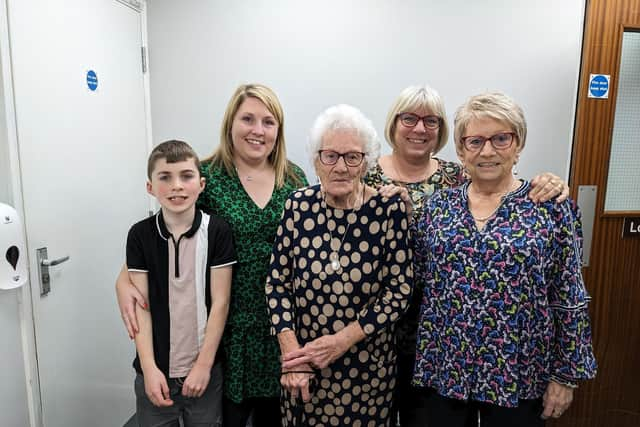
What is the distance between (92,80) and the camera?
6.65ft

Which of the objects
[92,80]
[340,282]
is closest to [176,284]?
[340,282]

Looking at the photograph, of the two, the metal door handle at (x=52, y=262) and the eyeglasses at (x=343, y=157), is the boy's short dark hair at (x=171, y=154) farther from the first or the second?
the metal door handle at (x=52, y=262)

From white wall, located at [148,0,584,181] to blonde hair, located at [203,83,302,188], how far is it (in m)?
0.84

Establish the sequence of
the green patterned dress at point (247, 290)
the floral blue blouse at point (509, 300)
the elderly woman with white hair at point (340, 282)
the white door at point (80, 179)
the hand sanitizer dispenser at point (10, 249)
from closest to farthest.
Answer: the floral blue blouse at point (509, 300)
the elderly woman with white hair at point (340, 282)
the hand sanitizer dispenser at point (10, 249)
the green patterned dress at point (247, 290)
the white door at point (80, 179)

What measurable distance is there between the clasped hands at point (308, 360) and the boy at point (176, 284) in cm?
28

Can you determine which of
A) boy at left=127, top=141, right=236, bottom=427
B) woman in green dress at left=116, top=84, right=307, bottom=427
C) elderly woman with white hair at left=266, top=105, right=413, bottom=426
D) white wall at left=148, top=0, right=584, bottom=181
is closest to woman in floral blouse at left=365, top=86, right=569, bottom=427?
elderly woman with white hair at left=266, top=105, right=413, bottom=426

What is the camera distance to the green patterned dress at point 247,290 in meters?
1.54

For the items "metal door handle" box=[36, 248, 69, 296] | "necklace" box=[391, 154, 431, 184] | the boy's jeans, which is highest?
"necklace" box=[391, 154, 431, 184]

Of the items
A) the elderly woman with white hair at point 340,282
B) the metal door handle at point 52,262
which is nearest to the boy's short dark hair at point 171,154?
the elderly woman with white hair at point 340,282

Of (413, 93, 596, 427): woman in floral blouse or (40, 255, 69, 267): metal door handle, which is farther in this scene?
(40, 255, 69, 267): metal door handle

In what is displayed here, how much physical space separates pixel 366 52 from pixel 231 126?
1.14 m

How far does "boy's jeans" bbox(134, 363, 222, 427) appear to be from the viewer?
1.45 meters

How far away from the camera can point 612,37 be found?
2.03m

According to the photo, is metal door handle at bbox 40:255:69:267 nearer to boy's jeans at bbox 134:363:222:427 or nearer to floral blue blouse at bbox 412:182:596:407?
boy's jeans at bbox 134:363:222:427
